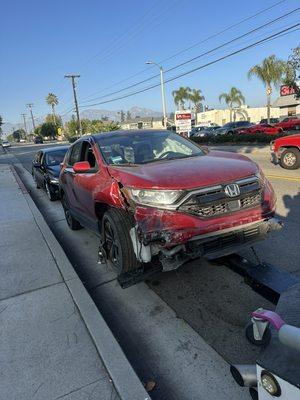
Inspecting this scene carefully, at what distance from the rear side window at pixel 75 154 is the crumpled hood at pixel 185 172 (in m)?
1.68

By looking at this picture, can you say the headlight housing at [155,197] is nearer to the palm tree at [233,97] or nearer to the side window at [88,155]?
the side window at [88,155]

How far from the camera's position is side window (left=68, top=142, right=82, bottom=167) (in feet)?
20.0

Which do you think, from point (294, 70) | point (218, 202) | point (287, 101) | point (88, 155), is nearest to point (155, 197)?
point (218, 202)

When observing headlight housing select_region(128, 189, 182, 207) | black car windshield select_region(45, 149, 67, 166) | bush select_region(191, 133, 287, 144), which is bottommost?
bush select_region(191, 133, 287, 144)

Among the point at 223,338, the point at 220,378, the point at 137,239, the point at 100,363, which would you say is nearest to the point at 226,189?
the point at 137,239

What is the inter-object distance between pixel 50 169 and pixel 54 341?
8.31 m

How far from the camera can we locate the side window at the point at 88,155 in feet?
17.1

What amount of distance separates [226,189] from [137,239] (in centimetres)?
105

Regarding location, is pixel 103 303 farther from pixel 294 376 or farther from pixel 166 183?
pixel 294 376

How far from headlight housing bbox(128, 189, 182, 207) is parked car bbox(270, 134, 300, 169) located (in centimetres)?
916

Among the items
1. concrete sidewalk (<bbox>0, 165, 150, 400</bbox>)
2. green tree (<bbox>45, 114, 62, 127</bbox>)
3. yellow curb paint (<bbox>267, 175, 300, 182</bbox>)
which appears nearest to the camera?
concrete sidewalk (<bbox>0, 165, 150, 400</bbox>)

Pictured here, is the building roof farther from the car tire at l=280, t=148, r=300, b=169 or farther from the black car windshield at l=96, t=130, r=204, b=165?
the black car windshield at l=96, t=130, r=204, b=165

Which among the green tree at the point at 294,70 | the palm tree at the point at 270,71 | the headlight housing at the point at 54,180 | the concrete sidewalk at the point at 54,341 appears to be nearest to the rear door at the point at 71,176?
the concrete sidewalk at the point at 54,341

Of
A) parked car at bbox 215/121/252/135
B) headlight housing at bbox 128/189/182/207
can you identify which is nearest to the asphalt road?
headlight housing at bbox 128/189/182/207
